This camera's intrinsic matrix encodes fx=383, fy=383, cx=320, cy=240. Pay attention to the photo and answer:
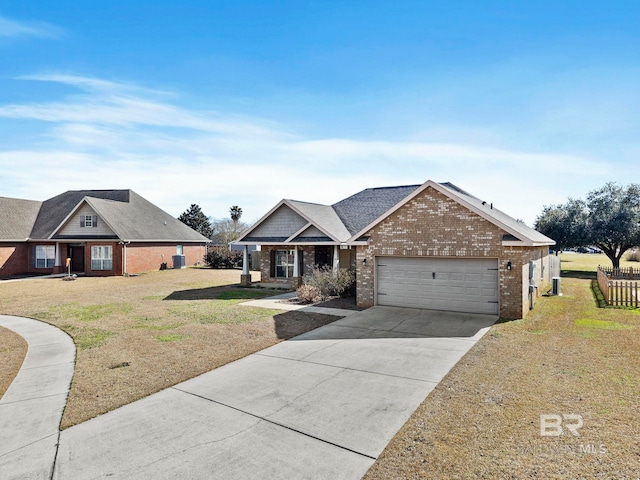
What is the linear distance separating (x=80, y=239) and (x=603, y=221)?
42.4 meters

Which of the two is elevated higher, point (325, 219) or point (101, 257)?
point (325, 219)

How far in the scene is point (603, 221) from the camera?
31562 mm

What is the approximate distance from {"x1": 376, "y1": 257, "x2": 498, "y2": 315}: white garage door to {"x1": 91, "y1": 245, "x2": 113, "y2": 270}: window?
24.4 m

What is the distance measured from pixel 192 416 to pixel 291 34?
1331 cm

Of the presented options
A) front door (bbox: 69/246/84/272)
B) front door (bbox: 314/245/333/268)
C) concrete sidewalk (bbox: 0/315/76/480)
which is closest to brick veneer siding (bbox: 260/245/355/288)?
front door (bbox: 314/245/333/268)

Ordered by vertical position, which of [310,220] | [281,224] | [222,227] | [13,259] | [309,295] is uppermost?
[222,227]

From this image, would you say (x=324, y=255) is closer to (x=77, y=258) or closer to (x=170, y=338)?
(x=170, y=338)

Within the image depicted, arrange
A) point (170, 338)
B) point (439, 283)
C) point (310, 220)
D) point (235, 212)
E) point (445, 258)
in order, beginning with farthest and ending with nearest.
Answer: point (235, 212), point (310, 220), point (439, 283), point (445, 258), point (170, 338)

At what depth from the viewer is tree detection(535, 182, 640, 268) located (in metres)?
31.0

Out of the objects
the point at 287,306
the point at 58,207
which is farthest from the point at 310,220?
the point at 58,207

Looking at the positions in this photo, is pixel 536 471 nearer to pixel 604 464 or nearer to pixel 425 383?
pixel 604 464

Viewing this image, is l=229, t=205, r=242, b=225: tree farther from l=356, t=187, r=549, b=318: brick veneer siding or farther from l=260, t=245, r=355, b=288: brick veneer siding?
l=356, t=187, r=549, b=318: brick veneer siding

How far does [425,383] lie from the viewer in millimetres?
7473

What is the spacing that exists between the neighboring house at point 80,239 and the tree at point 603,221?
117 ft
